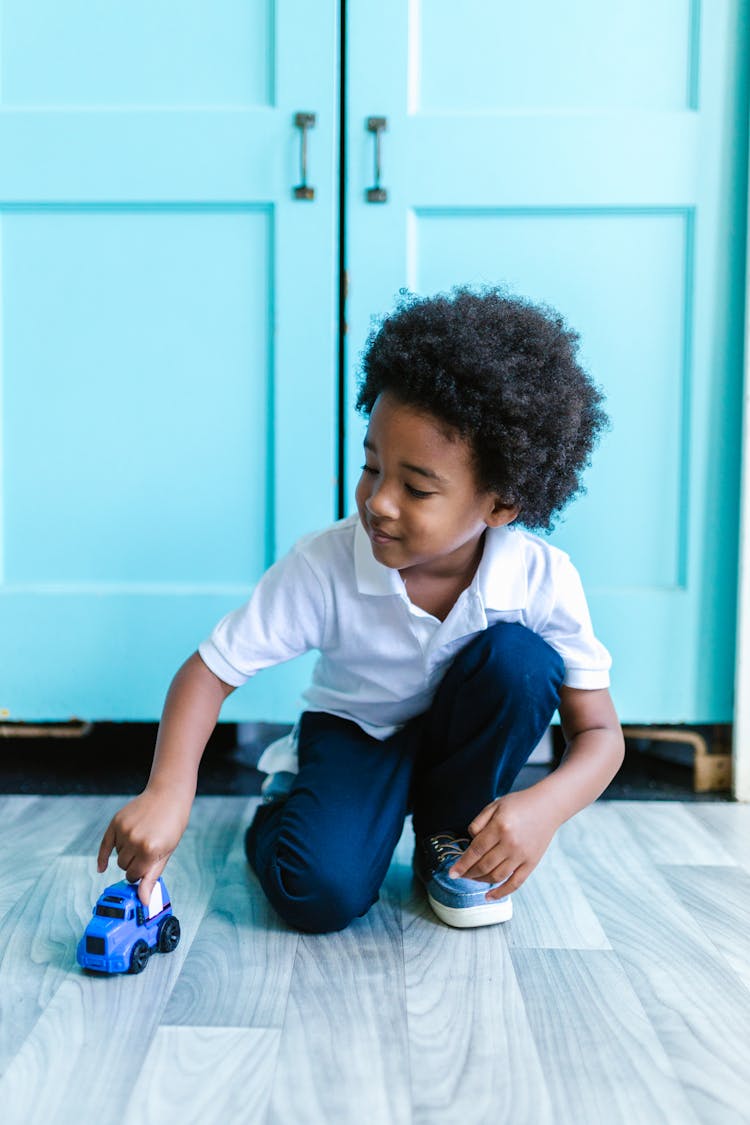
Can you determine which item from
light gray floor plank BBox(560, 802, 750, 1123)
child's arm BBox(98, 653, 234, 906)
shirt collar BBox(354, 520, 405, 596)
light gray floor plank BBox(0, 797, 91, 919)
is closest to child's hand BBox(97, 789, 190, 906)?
child's arm BBox(98, 653, 234, 906)

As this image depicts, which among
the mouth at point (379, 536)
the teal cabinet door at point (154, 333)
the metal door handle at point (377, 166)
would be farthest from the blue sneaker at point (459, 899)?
the metal door handle at point (377, 166)

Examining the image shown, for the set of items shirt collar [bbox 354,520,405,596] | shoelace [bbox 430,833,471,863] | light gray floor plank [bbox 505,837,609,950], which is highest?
shirt collar [bbox 354,520,405,596]

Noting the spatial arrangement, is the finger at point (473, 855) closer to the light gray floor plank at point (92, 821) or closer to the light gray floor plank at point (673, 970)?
the light gray floor plank at point (673, 970)

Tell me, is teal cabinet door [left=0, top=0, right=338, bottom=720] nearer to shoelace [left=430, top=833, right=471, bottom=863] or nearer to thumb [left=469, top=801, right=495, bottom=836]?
shoelace [left=430, top=833, right=471, bottom=863]

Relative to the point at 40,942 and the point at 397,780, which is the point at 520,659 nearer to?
the point at 397,780

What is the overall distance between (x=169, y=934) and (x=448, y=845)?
309 mm

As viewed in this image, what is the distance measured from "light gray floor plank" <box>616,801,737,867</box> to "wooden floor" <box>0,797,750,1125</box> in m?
0.01

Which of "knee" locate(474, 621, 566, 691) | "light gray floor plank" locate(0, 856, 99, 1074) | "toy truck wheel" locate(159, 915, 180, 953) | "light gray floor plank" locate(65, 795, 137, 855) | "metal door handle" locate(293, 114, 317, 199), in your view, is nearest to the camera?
"light gray floor plank" locate(0, 856, 99, 1074)

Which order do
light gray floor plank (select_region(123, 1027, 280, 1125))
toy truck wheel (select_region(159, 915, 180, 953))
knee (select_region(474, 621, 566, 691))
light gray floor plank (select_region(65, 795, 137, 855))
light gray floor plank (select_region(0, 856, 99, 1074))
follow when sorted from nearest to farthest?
1. light gray floor plank (select_region(123, 1027, 280, 1125))
2. light gray floor plank (select_region(0, 856, 99, 1074))
3. toy truck wheel (select_region(159, 915, 180, 953))
4. knee (select_region(474, 621, 566, 691))
5. light gray floor plank (select_region(65, 795, 137, 855))

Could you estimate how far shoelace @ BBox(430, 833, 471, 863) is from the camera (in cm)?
111

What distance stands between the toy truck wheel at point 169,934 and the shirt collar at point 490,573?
1.23ft

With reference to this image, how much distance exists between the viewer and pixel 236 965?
0.95 metres

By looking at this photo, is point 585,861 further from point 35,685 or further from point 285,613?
point 35,685

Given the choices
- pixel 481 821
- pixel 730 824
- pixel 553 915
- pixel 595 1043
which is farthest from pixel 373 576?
pixel 730 824
